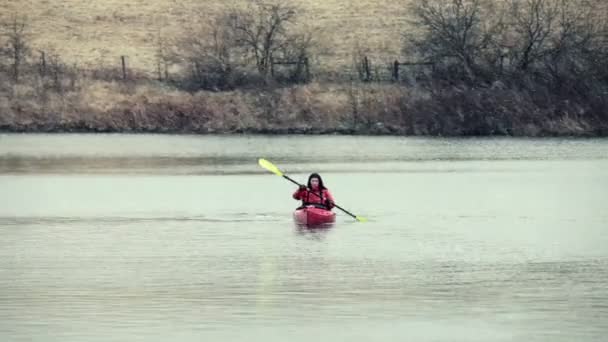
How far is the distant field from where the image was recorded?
6825 cm

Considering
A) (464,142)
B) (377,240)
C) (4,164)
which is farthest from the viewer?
(464,142)

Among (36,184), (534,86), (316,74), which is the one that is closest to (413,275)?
(36,184)

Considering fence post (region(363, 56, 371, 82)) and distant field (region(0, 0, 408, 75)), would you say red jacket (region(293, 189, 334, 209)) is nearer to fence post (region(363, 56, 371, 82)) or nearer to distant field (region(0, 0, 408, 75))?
fence post (region(363, 56, 371, 82))

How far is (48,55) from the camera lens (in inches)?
2621

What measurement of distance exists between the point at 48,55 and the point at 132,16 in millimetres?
9840

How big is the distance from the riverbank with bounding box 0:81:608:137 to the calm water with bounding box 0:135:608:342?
305 inches

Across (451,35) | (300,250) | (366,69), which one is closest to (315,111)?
(451,35)

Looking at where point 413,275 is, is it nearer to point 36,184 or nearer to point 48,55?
point 36,184

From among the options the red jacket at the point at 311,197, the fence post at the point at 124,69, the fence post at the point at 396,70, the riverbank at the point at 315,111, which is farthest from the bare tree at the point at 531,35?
the red jacket at the point at 311,197

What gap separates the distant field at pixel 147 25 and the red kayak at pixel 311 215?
38.8 m

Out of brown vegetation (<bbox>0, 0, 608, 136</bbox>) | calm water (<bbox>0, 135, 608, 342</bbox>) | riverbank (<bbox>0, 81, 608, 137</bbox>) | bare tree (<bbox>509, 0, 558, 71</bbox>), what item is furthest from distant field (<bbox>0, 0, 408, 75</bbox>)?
calm water (<bbox>0, 135, 608, 342</bbox>)

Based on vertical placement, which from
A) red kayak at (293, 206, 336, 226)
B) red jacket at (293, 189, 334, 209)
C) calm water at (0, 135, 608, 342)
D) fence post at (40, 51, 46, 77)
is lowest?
calm water at (0, 135, 608, 342)

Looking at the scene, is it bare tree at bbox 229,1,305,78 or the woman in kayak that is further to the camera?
bare tree at bbox 229,1,305,78

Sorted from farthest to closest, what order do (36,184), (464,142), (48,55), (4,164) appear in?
1. (48,55)
2. (464,142)
3. (4,164)
4. (36,184)
